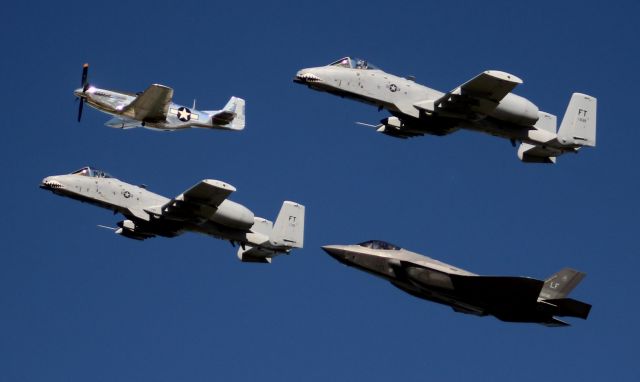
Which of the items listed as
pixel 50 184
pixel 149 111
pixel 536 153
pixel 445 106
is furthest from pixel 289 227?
pixel 536 153

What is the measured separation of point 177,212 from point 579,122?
23.6 metres

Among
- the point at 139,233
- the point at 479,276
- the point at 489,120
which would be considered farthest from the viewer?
the point at 139,233

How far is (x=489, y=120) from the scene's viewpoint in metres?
78.2

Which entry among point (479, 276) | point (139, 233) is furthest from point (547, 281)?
point (139, 233)

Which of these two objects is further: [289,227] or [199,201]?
[289,227]

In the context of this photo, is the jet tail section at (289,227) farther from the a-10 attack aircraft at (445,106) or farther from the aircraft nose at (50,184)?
the aircraft nose at (50,184)

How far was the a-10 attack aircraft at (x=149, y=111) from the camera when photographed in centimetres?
8606

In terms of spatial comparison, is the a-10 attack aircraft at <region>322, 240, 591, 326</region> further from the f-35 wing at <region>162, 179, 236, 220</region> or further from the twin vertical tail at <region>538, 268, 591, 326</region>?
the f-35 wing at <region>162, 179, 236, 220</region>

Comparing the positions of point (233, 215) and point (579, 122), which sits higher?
point (579, 122)

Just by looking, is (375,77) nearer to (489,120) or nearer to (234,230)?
(489,120)

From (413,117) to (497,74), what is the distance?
231 inches

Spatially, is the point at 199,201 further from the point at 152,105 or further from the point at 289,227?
the point at 152,105

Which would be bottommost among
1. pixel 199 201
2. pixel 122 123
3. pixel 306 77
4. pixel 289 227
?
pixel 289 227

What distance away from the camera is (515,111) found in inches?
3049
